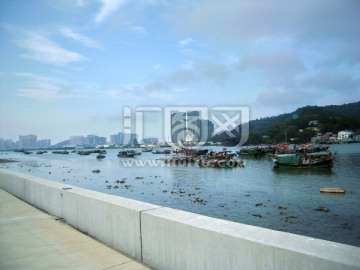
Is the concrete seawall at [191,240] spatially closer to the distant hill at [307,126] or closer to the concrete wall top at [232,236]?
the concrete wall top at [232,236]

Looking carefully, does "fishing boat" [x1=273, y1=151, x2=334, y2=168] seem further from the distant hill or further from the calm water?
the distant hill

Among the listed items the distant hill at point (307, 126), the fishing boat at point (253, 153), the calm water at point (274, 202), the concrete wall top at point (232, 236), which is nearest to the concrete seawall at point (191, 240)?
the concrete wall top at point (232, 236)

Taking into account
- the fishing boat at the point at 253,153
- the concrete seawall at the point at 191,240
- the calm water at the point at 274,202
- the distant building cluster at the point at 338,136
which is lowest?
the calm water at the point at 274,202

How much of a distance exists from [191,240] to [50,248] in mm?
2878

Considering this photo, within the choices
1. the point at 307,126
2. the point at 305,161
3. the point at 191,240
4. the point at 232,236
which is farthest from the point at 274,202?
the point at 307,126

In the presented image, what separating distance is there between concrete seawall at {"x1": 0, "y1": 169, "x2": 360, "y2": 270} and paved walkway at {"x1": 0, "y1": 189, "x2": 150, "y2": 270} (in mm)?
207

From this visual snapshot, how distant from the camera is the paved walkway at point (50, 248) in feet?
14.0

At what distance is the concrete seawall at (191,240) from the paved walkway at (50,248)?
21 centimetres

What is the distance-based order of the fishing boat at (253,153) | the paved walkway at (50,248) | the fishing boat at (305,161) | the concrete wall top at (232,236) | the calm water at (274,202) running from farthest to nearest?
1. the fishing boat at (253,153)
2. the fishing boat at (305,161)
3. the calm water at (274,202)
4. the paved walkway at (50,248)
5. the concrete wall top at (232,236)

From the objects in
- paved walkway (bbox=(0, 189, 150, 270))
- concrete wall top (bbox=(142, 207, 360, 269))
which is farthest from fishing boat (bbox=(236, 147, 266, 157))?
concrete wall top (bbox=(142, 207, 360, 269))

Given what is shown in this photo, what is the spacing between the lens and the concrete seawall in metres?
2.55

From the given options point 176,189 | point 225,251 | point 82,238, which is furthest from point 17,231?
point 176,189

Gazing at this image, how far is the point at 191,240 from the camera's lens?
349cm

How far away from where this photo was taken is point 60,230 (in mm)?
5926
